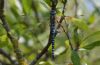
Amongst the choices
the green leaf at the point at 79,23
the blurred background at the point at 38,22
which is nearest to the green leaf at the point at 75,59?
the green leaf at the point at 79,23

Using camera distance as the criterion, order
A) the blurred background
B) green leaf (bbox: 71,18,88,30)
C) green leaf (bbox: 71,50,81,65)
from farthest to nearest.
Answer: the blurred background < green leaf (bbox: 71,18,88,30) < green leaf (bbox: 71,50,81,65)

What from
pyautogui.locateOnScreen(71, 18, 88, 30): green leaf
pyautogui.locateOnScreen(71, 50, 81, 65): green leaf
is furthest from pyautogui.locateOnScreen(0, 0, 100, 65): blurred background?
pyautogui.locateOnScreen(71, 50, 81, 65): green leaf

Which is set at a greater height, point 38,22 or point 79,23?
point 79,23

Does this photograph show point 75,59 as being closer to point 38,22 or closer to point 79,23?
point 79,23

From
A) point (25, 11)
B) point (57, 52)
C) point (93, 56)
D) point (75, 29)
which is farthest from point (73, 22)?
point (93, 56)

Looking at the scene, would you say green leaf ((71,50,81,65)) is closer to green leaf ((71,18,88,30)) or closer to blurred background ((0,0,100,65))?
green leaf ((71,18,88,30))

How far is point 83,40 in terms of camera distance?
114cm

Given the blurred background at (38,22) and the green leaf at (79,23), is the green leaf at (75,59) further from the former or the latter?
the blurred background at (38,22)

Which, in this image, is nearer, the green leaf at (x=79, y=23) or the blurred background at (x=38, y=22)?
the green leaf at (x=79, y=23)

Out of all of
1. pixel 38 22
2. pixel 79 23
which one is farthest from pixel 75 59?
pixel 38 22

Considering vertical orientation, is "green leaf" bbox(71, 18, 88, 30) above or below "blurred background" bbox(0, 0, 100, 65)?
above

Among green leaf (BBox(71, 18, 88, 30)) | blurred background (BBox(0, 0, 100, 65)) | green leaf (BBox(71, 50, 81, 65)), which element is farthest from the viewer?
blurred background (BBox(0, 0, 100, 65))

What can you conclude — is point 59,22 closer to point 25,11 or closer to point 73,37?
point 73,37

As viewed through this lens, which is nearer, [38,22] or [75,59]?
[75,59]
